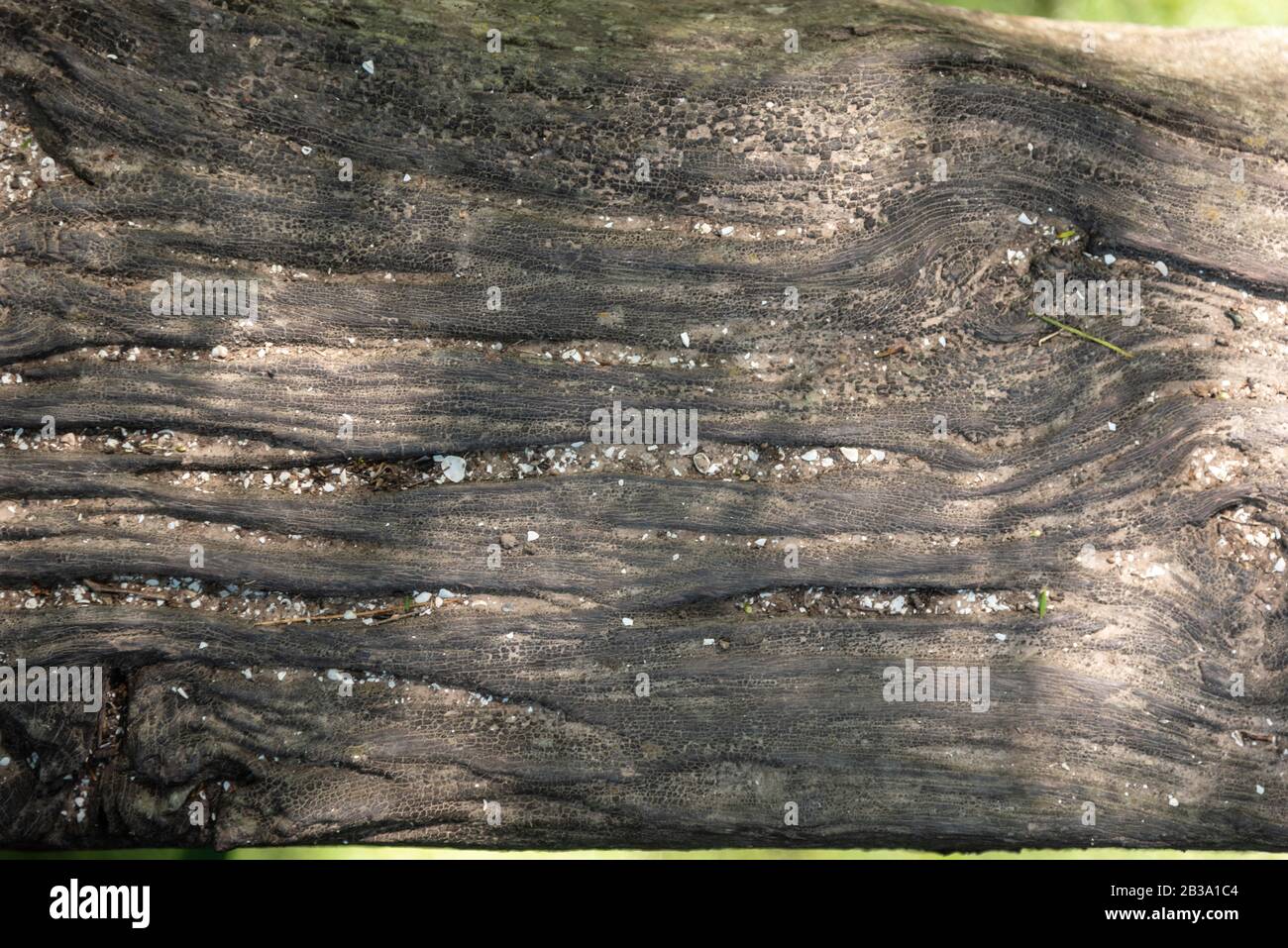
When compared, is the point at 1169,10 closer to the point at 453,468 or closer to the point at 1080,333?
the point at 1080,333

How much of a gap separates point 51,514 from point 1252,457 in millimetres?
2581

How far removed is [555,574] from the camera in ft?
5.99

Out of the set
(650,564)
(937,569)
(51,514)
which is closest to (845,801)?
(937,569)

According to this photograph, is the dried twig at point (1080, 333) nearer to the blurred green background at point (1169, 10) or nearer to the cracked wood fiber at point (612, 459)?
the cracked wood fiber at point (612, 459)

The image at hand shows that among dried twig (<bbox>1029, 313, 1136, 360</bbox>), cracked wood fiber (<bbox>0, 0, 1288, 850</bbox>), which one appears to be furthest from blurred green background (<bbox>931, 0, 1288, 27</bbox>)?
dried twig (<bbox>1029, 313, 1136, 360</bbox>)

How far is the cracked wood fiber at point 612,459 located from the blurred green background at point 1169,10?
51cm

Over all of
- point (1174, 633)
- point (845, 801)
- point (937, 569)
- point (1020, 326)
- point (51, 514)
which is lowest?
point (845, 801)

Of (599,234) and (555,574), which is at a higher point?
(599,234)

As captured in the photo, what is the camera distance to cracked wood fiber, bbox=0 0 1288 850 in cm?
179

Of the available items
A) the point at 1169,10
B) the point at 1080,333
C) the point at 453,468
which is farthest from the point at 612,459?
the point at 1169,10

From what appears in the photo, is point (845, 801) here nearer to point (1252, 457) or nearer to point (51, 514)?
point (1252, 457)

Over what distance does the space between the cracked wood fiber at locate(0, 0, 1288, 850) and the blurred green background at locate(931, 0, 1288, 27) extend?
1.66 ft

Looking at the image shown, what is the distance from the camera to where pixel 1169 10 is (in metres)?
2.28

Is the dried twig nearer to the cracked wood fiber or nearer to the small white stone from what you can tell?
the cracked wood fiber
